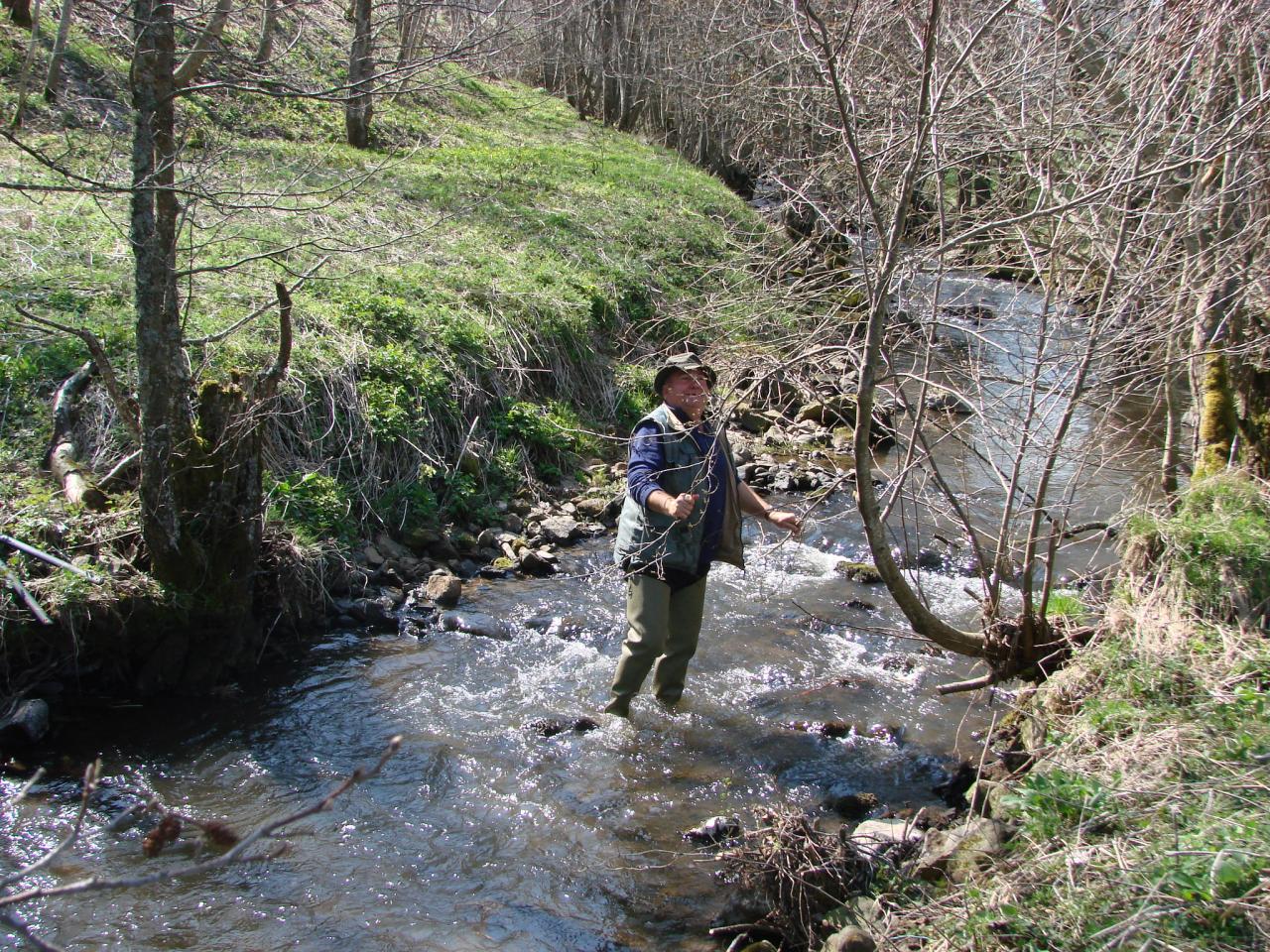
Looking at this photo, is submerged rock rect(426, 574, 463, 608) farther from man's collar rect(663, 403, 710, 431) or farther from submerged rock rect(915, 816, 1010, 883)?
submerged rock rect(915, 816, 1010, 883)

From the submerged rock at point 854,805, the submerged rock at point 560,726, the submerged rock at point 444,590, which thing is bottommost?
the submerged rock at point 854,805

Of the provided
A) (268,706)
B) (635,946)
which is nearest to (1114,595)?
(635,946)

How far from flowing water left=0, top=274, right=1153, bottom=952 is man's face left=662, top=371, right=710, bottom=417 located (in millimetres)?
884

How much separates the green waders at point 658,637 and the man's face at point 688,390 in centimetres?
95

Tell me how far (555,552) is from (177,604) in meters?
3.51

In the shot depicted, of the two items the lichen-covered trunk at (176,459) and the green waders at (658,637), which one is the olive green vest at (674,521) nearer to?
the green waders at (658,637)

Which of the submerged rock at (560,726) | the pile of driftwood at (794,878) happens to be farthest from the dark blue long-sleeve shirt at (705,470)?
the pile of driftwood at (794,878)

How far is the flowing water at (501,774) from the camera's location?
13.3 ft

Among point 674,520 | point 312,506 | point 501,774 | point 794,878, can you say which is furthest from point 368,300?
point 794,878

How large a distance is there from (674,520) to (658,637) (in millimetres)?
714

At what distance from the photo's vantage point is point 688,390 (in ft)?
17.5

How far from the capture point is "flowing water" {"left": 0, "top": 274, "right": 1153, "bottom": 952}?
4039 mm

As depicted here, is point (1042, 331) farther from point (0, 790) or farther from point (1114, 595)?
point (0, 790)

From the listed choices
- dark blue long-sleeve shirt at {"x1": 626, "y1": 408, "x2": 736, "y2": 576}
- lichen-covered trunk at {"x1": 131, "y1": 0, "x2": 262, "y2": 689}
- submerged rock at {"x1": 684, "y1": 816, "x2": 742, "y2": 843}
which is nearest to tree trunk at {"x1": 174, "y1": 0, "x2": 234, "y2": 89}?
lichen-covered trunk at {"x1": 131, "y1": 0, "x2": 262, "y2": 689}
